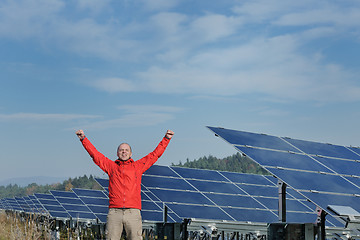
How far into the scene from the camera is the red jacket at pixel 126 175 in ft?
33.2

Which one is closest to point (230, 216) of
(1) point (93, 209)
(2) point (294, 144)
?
(2) point (294, 144)

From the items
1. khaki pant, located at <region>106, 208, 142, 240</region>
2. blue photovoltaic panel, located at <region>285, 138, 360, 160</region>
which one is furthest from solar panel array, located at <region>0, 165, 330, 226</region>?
khaki pant, located at <region>106, 208, 142, 240</region>

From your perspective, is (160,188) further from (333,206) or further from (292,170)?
(333,206)

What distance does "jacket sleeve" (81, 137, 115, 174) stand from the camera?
10434 mm

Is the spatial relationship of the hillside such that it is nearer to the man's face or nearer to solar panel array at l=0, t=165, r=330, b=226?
solar panel array at l=0, t=165, r=330, b=226

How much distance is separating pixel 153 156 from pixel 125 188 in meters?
0.87

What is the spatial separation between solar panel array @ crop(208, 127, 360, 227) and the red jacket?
2.14 metres

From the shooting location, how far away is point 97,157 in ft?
34.7

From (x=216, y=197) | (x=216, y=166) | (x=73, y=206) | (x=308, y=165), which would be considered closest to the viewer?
(x=308, y=165)

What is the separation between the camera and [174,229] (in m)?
16.2

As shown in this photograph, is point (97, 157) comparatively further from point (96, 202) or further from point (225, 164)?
point (225, 164)

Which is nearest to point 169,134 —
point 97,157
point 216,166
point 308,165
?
point 97,157

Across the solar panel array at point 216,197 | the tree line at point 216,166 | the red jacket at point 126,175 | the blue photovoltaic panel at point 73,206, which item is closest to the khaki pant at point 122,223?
the red jacket at point 126,175

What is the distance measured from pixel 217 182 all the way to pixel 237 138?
7.00 metres
